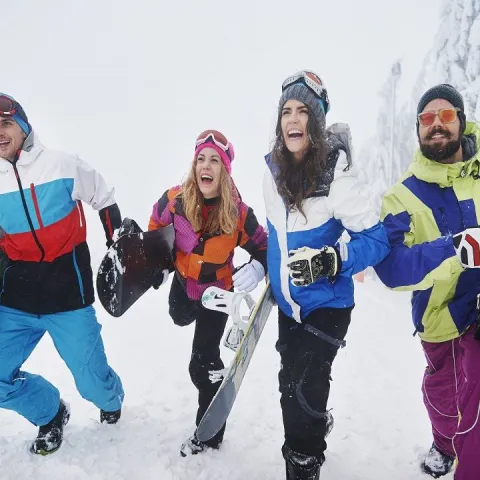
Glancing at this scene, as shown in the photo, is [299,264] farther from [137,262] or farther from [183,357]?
[183,357]

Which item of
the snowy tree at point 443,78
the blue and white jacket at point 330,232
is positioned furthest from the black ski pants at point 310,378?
the snowy tree at point 443,78

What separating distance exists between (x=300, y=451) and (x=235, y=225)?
1.74 meters

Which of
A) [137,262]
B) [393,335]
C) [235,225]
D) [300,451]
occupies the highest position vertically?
[235,225]

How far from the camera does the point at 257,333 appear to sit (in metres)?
3.57

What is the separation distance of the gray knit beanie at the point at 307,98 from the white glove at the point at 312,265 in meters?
1.07

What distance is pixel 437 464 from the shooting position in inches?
134

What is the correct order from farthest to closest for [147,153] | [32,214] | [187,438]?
[147,153] → [187,438] → [32,214]

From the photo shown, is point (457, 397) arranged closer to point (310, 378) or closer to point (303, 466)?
point (310, 378)

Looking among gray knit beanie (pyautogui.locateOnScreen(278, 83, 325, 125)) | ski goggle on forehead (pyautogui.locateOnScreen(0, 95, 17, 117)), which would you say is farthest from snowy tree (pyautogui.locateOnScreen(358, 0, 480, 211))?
ski goggle on forehead (pyautogui.locateOnScreen(0, 95, 17, 117))

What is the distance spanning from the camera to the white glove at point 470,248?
2.40 metres

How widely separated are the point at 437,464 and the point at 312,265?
213 centimetres

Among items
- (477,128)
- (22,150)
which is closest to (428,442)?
(477,128)

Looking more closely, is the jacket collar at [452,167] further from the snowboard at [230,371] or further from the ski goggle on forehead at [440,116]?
the snowboard at [230,371]

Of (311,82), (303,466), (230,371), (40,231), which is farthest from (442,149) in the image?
(40,231)
